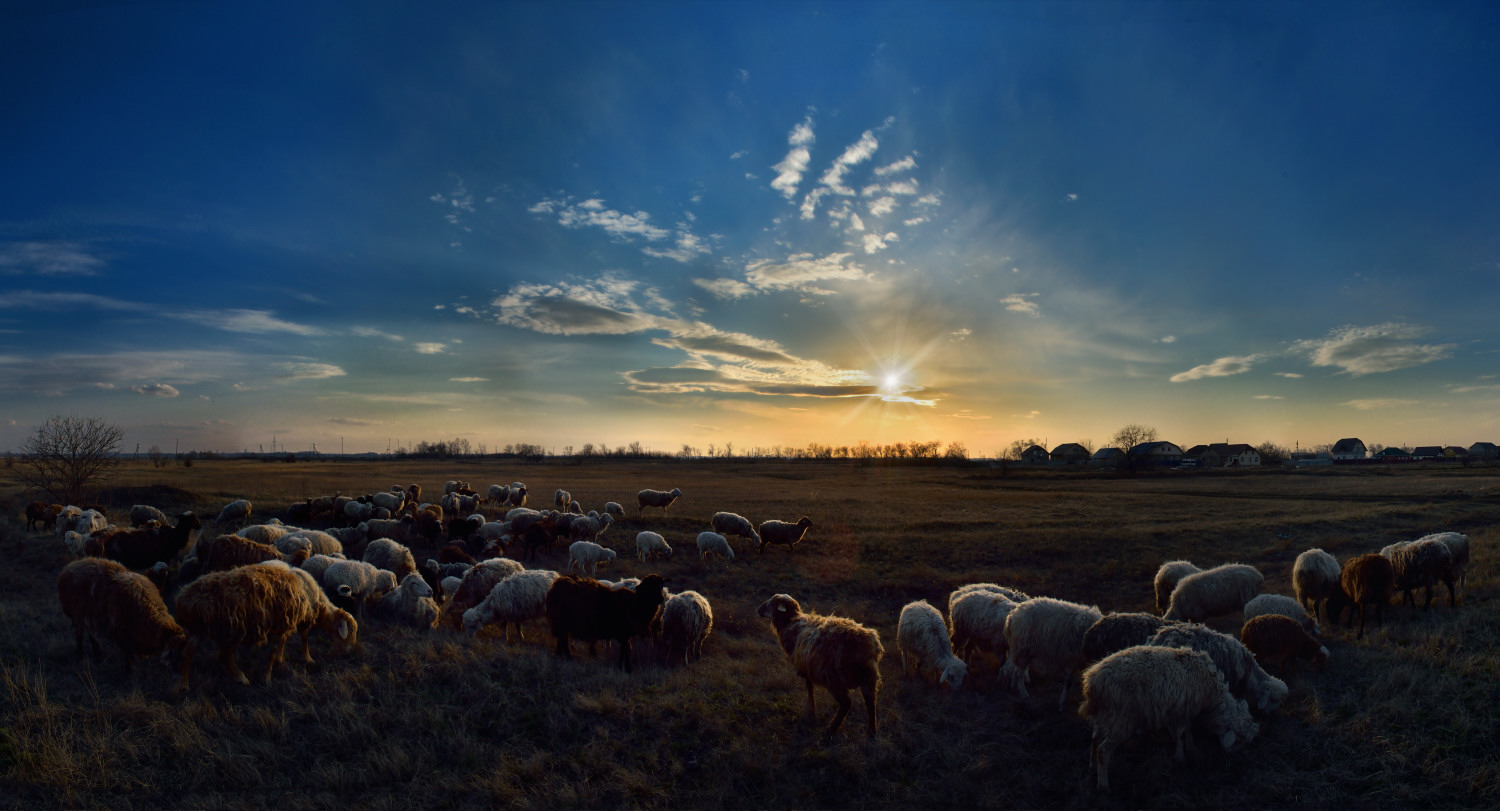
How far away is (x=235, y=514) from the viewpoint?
22.3 m

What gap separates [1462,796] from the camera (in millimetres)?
5562

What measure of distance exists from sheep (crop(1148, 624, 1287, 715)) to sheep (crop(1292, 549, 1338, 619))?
6443 mm

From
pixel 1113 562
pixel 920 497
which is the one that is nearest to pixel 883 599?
pixel 1113 562

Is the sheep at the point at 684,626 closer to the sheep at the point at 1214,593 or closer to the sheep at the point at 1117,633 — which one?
the sheep at the point at 1117,633

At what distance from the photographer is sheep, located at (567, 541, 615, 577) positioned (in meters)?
17.1

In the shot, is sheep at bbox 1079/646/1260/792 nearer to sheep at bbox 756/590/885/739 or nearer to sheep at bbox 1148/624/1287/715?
sheep at bbox 1148/624/1287/715

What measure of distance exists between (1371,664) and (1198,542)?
1517 centimetres

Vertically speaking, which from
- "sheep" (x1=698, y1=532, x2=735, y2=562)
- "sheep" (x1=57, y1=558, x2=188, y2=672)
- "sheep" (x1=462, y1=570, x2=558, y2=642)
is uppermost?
"sheep" (x1=57, y1=558, x2=188, y2=672)

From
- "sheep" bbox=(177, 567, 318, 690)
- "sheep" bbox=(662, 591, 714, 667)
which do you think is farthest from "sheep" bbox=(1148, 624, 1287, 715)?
"sheep" bbox=(177, 567, 318, 690)

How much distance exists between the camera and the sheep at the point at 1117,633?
7.93 m

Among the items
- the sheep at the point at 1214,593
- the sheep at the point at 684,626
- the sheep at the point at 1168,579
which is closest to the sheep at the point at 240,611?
the sheep at the point at 684,626

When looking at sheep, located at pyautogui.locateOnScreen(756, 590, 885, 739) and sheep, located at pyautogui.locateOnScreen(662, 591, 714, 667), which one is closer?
sheep, located at pyautogui.locateOnScreen(756, 590, 885, 739)

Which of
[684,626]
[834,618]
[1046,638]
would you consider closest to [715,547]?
[684,626]

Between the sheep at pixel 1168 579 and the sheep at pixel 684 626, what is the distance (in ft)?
35.5
